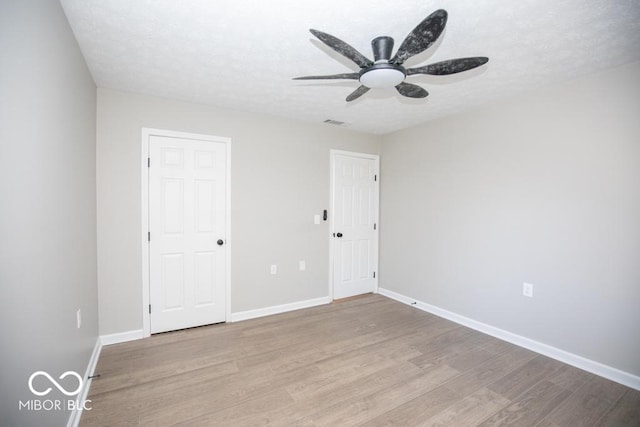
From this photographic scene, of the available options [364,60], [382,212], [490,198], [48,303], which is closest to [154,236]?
[48,303]

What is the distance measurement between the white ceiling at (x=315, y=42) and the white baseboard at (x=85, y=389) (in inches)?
95.3

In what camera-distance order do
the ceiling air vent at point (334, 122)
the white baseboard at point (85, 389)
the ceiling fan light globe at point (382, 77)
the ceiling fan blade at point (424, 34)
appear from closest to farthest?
the ceiling fan blade at point (424, 34) < the ceiling fan light globe at point (382, 77) < the white baseboard at point (85, 389) < the ceiling air vent at point (334, 122)

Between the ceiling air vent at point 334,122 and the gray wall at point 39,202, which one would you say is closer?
the gray wall at point 39,202

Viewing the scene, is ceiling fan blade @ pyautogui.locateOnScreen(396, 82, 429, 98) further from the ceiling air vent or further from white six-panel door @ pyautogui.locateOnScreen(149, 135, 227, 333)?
white six-panel door @ pyautogui.locateOnScreen(149, 135, 227, 333)

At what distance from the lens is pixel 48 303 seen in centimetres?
145

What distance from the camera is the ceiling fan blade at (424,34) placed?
124cm

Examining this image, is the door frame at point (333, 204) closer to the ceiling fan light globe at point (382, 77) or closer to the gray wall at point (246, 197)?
the gray wall at point (246, 197)

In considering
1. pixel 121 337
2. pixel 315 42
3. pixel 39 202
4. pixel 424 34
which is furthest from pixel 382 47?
pixel 121 337

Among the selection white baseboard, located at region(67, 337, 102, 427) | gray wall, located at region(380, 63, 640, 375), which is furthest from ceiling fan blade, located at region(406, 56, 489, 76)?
white baseboard, located at region(67, 337, 102, 427)

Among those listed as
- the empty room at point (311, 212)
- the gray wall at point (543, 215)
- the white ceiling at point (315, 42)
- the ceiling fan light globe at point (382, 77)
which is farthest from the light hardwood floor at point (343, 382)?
the white ceiling at point (315, 42)

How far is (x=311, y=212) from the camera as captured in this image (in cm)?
392

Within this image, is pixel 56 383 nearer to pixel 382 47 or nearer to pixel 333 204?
pixel 382 47

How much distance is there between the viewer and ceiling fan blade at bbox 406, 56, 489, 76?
152 cm

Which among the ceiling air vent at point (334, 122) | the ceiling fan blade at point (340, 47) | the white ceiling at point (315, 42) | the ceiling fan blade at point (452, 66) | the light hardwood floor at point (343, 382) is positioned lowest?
the light hardwood floor at point (343, 382)
